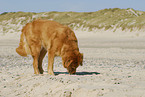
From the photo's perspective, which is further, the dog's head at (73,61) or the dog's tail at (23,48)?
the dog's tail at (23,48)

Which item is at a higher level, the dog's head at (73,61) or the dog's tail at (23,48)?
the dog's tail at (23,48)

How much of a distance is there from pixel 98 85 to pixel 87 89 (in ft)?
1.84

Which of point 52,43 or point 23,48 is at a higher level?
point 52,43

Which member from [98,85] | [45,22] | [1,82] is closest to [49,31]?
[45,22]

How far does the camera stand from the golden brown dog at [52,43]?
780cm

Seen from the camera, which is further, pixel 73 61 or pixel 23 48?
pixel 23 48

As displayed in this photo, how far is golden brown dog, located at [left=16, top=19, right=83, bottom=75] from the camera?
7.80 metres

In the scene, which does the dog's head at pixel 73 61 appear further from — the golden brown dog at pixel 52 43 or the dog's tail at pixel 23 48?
the dog's tail at pixel 23 48

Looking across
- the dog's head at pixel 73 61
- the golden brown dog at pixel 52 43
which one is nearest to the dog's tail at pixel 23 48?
the golden brown dog at pixel 52 43

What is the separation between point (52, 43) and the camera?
7.92 meters

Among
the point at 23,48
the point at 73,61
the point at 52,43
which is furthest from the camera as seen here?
the point at 23,48

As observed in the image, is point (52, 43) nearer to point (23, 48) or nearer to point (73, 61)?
point (73, 61)

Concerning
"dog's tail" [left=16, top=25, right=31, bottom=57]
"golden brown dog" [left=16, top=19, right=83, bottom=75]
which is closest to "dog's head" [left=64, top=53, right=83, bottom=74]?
"golden brown dog" [left=16, top=19, right=83, bottom=75]

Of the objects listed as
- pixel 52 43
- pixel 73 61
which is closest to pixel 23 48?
pixel 52 43
